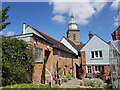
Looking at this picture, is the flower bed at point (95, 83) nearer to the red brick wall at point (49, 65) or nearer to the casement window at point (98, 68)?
the red brick wall at point (49, 65)

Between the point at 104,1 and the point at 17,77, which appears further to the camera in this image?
the point at 17,77

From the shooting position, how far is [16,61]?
8820 mm

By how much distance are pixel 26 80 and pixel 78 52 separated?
15636 mm

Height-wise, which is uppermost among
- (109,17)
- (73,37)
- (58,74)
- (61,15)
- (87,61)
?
(73,37)

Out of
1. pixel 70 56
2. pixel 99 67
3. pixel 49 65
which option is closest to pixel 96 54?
pixel 99 67

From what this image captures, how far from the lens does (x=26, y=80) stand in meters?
9.52

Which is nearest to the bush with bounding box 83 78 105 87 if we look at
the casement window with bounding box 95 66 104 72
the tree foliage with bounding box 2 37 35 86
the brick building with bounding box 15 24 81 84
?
the brick building with bounding box 15 24 81 84

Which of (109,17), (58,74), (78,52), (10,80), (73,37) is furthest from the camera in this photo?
(73,37)

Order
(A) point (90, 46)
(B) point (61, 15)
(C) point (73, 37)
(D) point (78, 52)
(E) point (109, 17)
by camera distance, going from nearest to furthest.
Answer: (E) point (109, 17), (B) point (61, 15), (A) point (90, 46), (D) point (78, 52), (C) point (73, 37)

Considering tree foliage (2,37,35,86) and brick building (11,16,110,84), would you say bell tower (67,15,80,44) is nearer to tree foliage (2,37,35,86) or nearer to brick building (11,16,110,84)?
brick building (11,16,110,84)

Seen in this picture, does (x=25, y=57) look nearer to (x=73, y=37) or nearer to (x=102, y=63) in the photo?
(x=102, y=63)

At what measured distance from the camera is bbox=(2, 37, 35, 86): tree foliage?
26.6 ft

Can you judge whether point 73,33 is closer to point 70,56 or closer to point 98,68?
point 70,56

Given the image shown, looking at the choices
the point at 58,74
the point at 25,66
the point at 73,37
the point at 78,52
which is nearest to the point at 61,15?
the point at 25,66
